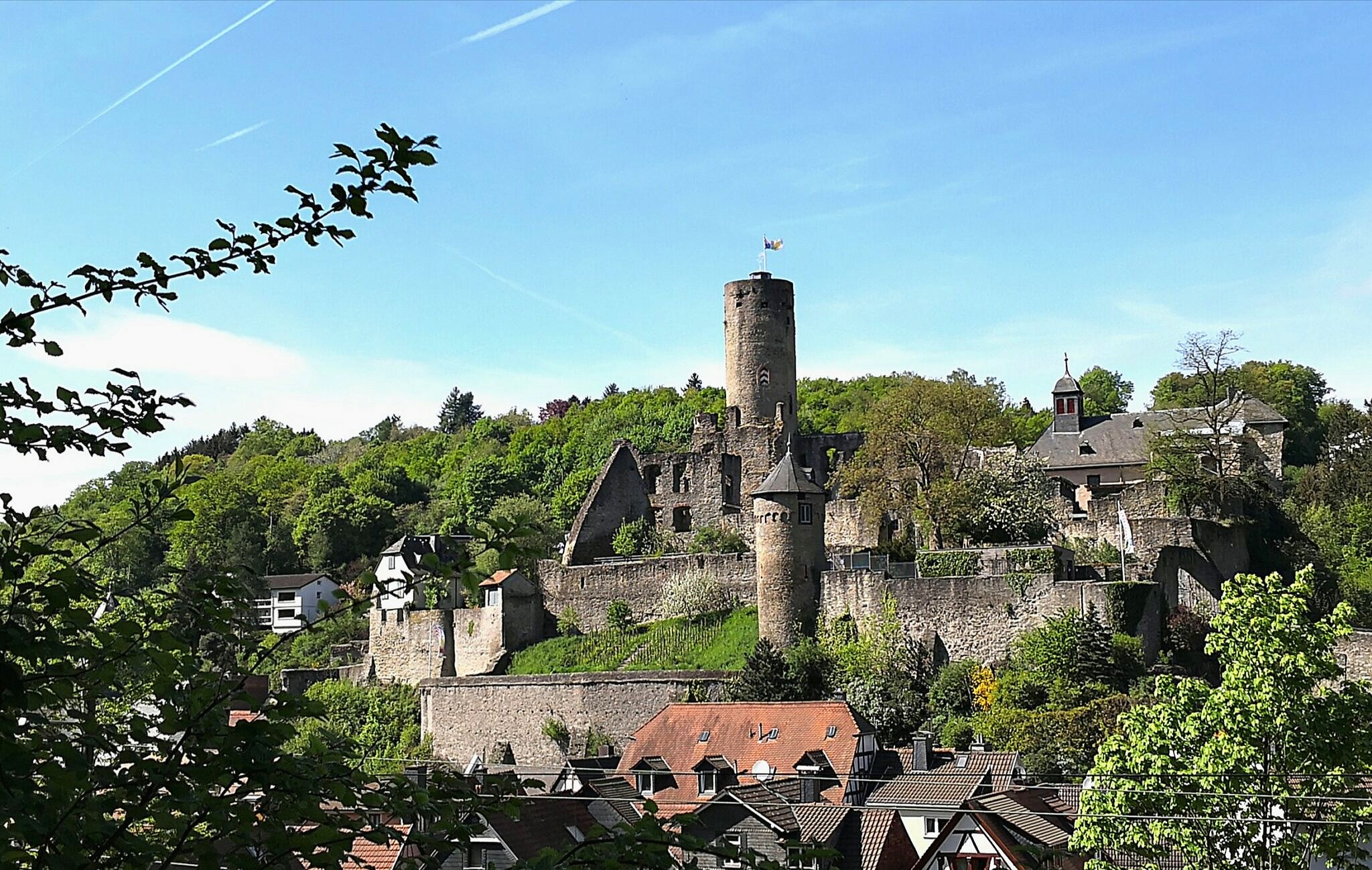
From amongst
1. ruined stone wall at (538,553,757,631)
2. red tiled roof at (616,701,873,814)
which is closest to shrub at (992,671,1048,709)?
red tiled roof at (616,701,873,814)

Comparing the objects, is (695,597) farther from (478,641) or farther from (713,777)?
(713,777)

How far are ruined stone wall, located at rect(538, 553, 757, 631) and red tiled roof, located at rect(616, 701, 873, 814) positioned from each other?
614cm

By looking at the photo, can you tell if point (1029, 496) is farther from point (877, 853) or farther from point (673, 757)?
point (877, 853)

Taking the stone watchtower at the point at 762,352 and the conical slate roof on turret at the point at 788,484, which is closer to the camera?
the conical slate roof on turret at the point at 788,484

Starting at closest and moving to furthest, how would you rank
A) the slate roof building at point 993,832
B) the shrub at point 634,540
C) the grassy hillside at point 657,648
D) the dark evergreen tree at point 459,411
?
the slate roof building at point 993,832, the grassy hillside at point 657,648, the shrub at point 634,540, the dark evergreen tree at point 459,411

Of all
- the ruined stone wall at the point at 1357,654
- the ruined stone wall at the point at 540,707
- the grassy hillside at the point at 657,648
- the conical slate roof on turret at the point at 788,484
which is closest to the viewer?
the ruined stone wall at the point at 1357,654

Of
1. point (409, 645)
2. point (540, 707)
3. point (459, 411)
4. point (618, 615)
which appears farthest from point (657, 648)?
point (459, 411)

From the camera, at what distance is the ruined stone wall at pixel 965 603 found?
1307 inches

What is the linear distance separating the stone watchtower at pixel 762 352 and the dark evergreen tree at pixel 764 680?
42.6ft

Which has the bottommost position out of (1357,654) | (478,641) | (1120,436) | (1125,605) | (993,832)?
(993,832)

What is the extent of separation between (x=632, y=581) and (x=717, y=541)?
3126mm

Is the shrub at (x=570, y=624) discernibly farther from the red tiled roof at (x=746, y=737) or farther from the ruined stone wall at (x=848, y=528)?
the red tiled roof at (x=746, y=737)

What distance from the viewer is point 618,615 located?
4225 centimetres

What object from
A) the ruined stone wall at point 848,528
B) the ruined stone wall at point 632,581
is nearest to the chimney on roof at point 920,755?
the ruined stone wall at point 632,581
